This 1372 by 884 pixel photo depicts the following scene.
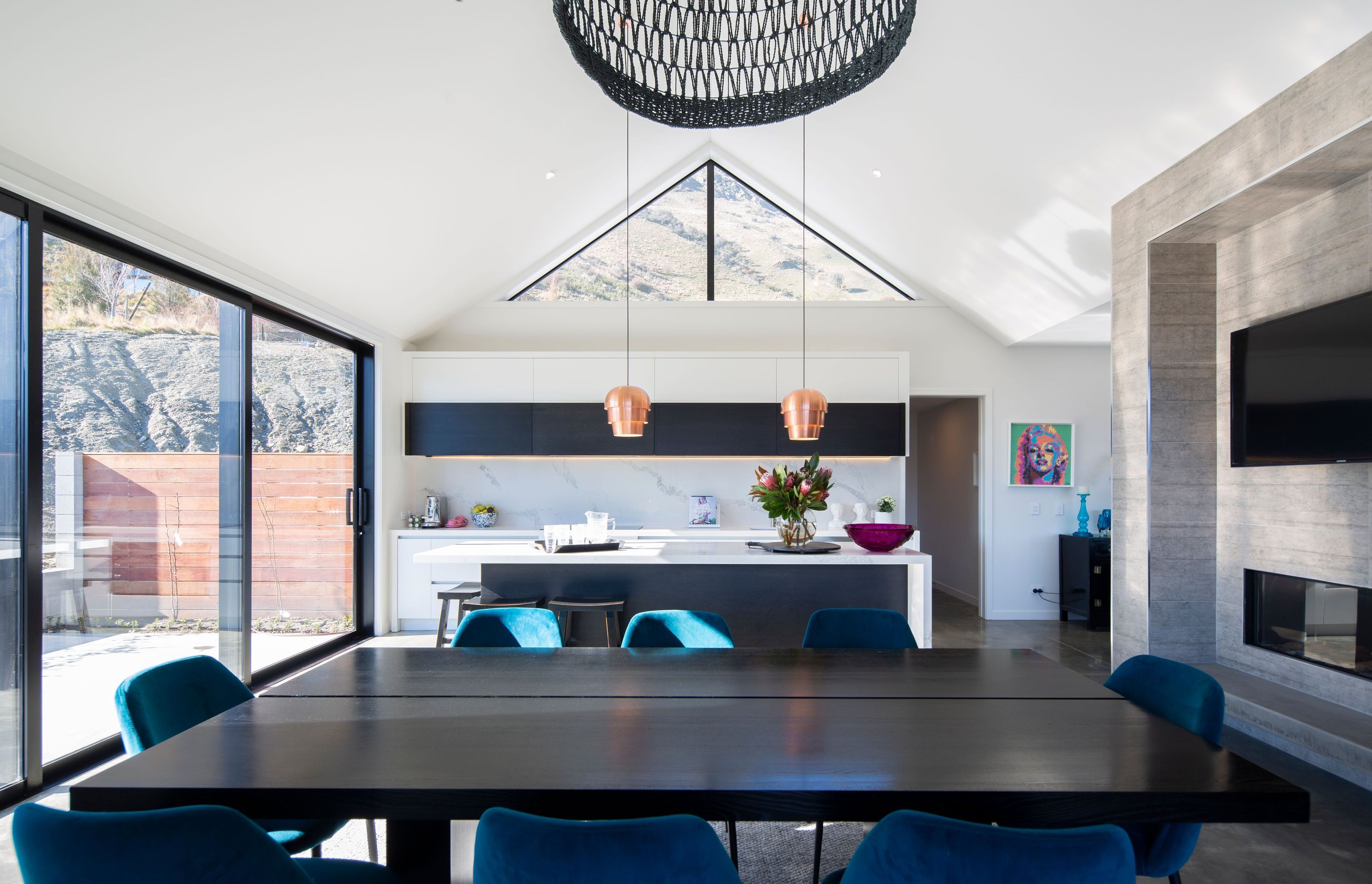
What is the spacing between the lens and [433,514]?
617 centimetres

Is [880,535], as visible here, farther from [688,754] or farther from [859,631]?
[688,754]

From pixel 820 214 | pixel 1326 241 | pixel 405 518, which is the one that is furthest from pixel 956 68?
pixel 405 518

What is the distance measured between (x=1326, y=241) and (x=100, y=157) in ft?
16.0

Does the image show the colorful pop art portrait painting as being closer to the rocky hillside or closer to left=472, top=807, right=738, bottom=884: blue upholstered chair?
the rocky hillside

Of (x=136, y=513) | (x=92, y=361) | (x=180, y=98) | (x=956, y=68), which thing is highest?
(x=956, y=68)

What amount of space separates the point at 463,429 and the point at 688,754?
503 centimetres

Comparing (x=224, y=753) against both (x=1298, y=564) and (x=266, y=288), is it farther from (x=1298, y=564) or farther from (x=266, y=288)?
(x=1298, y=564)

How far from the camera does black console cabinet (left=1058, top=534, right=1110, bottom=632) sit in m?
5.93

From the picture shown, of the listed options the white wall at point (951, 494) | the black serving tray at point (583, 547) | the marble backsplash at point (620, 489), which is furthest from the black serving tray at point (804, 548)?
the white wall at point (951, 494)

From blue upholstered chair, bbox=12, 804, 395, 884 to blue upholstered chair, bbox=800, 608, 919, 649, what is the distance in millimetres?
1849

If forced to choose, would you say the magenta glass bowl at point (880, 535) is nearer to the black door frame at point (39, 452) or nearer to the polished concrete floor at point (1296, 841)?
the polished concrete floor at point (1296, 841)

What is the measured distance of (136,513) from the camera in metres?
3.32

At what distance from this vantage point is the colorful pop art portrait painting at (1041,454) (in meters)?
6.45

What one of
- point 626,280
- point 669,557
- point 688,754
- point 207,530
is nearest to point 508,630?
point 669,557
